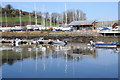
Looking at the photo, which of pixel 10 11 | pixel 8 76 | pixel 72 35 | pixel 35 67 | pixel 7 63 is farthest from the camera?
pixel 10 11

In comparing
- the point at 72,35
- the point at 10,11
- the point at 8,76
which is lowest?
the point at 8,76

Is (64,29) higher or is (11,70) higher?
(64,29)

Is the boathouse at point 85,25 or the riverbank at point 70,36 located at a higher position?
the boathouse at point 85,25

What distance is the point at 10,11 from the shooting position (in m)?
123

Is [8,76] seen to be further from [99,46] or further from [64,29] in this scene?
[64,29]

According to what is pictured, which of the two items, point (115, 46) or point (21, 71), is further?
point (115, 46)

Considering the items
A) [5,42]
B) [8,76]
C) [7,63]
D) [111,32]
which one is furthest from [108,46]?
[5,42]

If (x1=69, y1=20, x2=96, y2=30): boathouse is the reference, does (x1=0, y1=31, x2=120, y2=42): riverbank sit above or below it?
below

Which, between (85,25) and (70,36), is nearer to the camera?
(70,36)

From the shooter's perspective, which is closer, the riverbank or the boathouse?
the riverbank

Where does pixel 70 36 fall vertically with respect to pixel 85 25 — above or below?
below

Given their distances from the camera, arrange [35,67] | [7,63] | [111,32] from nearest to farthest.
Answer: [35,67]
[7,63]
[111,32]

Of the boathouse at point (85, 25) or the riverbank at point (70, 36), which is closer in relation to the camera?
the riverbank at point (70, 36)

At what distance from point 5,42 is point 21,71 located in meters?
35.0
